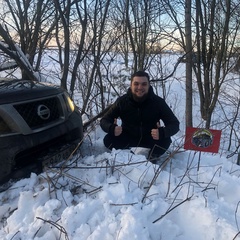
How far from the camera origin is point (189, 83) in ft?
21.7

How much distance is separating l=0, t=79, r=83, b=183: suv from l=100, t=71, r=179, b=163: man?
65 cm

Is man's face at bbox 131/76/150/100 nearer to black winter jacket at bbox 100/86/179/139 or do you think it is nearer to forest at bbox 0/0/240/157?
black winter jacket at bbox 100/86/179/139

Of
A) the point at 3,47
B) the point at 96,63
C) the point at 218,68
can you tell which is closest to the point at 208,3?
the point at 218,68

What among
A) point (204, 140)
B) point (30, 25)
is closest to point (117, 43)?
point (30, 25)

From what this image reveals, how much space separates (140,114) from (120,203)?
1604 mm

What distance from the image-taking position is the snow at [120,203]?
185cm

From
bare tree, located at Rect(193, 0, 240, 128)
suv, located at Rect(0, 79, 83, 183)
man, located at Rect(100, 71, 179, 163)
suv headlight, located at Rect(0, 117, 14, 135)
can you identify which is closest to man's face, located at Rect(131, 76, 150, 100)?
man, located at Rect(100, 71, 179, 163)

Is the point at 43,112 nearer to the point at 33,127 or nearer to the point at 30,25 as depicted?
the point at 33,127

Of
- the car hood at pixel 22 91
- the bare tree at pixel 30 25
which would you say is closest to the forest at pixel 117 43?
the bare tree at pixel 30 25

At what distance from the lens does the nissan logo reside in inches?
96.9

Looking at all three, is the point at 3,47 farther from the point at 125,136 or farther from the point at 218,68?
the point at 218,68

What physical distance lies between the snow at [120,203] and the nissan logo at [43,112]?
0.47 metres

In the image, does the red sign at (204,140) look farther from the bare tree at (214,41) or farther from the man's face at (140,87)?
the bare tree at (214,41)

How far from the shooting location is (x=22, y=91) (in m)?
2.40
